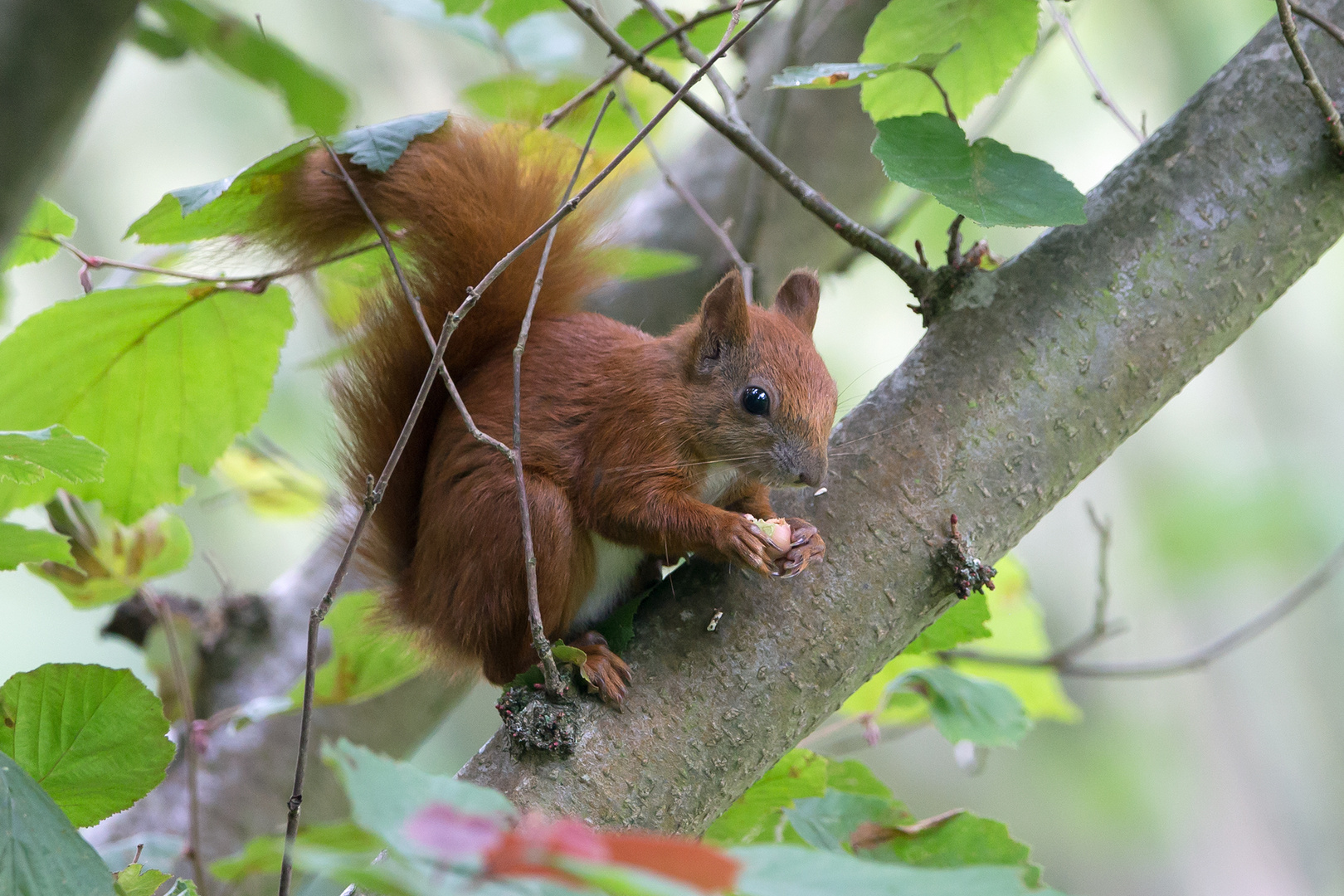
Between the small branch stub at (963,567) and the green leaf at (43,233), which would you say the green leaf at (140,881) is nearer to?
the green leaf at (43,233)

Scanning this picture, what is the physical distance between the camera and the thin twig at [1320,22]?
94 centimetres

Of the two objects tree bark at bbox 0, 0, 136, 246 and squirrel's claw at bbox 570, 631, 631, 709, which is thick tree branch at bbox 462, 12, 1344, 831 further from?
tree bark at bbox 0, 0, 136, 246

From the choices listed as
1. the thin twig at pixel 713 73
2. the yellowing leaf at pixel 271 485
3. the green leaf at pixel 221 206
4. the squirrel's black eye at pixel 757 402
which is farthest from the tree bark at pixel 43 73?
the yellowing leaf at pixel 271 485

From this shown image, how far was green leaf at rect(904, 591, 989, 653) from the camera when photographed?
44.1 inches

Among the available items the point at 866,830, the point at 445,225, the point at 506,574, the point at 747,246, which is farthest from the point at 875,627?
the point at 747,246

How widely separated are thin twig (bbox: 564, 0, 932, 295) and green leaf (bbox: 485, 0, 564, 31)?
29 cm

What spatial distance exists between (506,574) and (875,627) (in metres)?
0.37

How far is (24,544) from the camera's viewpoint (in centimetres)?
87

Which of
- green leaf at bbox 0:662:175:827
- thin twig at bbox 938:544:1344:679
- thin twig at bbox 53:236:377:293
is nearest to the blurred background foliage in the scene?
thin twig at bbox 938:544:1344:679

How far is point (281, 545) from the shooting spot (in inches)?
235

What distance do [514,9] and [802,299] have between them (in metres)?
0.52

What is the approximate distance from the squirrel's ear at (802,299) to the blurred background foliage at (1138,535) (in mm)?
3223

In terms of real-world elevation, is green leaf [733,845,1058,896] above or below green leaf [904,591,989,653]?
below

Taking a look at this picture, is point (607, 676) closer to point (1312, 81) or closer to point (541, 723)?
point (541, 723)
